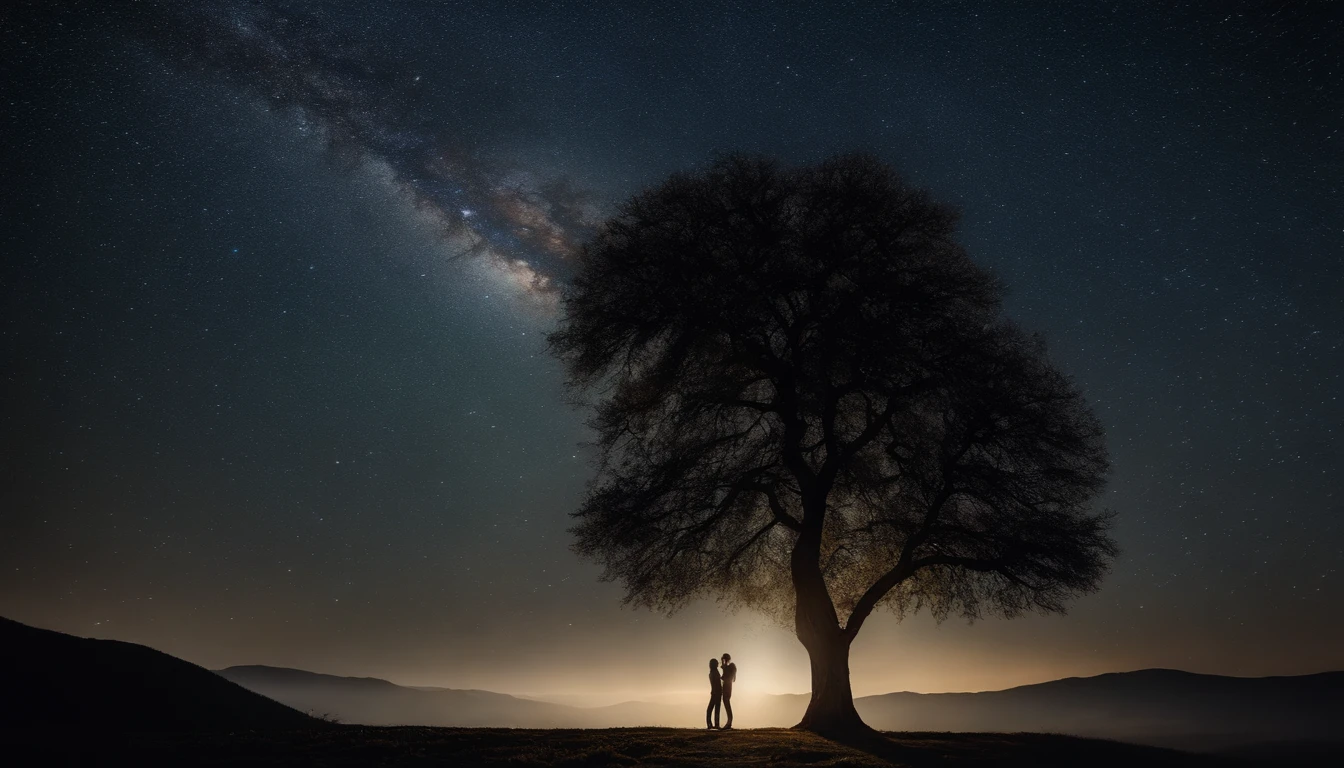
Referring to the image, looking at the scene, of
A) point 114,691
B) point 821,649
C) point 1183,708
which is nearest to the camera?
point 821,649

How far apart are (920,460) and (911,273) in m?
5.31

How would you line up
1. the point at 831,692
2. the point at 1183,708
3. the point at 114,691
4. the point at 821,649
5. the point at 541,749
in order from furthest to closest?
the point at 1183,708
the point at 114,691
the point at 821,649
the point at 831,692
the point at 541,749

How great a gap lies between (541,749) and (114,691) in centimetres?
1741

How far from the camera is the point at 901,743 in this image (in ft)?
62.0

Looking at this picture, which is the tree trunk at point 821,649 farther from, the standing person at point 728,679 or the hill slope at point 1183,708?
the hill slope at point 1183,708

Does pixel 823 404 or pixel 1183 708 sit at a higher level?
pixel 823 404

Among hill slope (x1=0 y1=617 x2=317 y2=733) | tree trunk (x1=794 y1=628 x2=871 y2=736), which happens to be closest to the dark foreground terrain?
tree trunk (x1=794 y1=628 x2=871 y2=736)

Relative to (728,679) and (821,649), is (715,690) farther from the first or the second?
(821,649)

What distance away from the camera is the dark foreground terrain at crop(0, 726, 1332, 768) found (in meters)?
12.9

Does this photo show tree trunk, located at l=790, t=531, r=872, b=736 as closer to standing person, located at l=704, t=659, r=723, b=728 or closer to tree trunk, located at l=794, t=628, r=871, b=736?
tree trunk, located at l=794, t=628, r=871, b=736

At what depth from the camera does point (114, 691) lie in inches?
944

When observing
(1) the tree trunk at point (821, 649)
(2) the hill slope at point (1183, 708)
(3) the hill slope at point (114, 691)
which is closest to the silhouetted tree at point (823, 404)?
(1) the tree trunk at point (821, 649)

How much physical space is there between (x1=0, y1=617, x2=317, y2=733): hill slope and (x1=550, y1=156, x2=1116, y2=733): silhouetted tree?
39.6ft

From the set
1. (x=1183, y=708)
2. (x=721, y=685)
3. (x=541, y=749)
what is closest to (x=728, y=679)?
(x=721, y=685)
